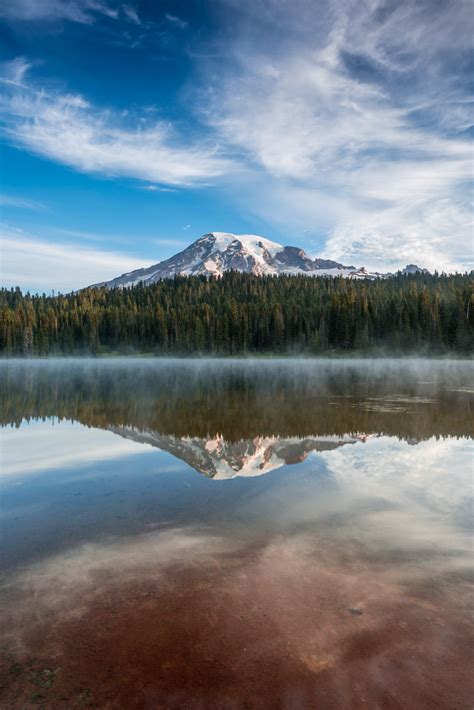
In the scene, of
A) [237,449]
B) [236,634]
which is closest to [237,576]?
[236,634]

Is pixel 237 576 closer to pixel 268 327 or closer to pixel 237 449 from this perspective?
pixel 237 449

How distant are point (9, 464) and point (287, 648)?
11905 millimetres

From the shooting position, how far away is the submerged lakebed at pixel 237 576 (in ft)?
15.8

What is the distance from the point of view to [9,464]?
46.6ft

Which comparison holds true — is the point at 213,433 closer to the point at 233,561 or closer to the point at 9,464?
the point at 9,464

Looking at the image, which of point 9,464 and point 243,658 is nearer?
point 243,658

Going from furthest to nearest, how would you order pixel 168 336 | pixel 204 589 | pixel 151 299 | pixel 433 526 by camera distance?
pixel 151 299, pixel 168 336, pixel 433 526, pixel 204 589

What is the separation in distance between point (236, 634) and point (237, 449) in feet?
33.3

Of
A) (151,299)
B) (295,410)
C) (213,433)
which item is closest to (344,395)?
(295,410)

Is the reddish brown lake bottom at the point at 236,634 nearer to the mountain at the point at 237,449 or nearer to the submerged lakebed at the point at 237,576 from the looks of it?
the submerged lakebed at the point at 237,576

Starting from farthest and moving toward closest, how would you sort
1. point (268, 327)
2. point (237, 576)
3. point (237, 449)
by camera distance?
point (268, 327)
point (237, 449)
point (237, 576)

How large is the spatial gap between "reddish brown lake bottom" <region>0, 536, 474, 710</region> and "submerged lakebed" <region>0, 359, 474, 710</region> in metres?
0.02

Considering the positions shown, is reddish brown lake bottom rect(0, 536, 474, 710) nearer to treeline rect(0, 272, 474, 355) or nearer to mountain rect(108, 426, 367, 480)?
mountain rect(108, 426, 367, 480)

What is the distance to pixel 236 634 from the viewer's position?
5.63m
